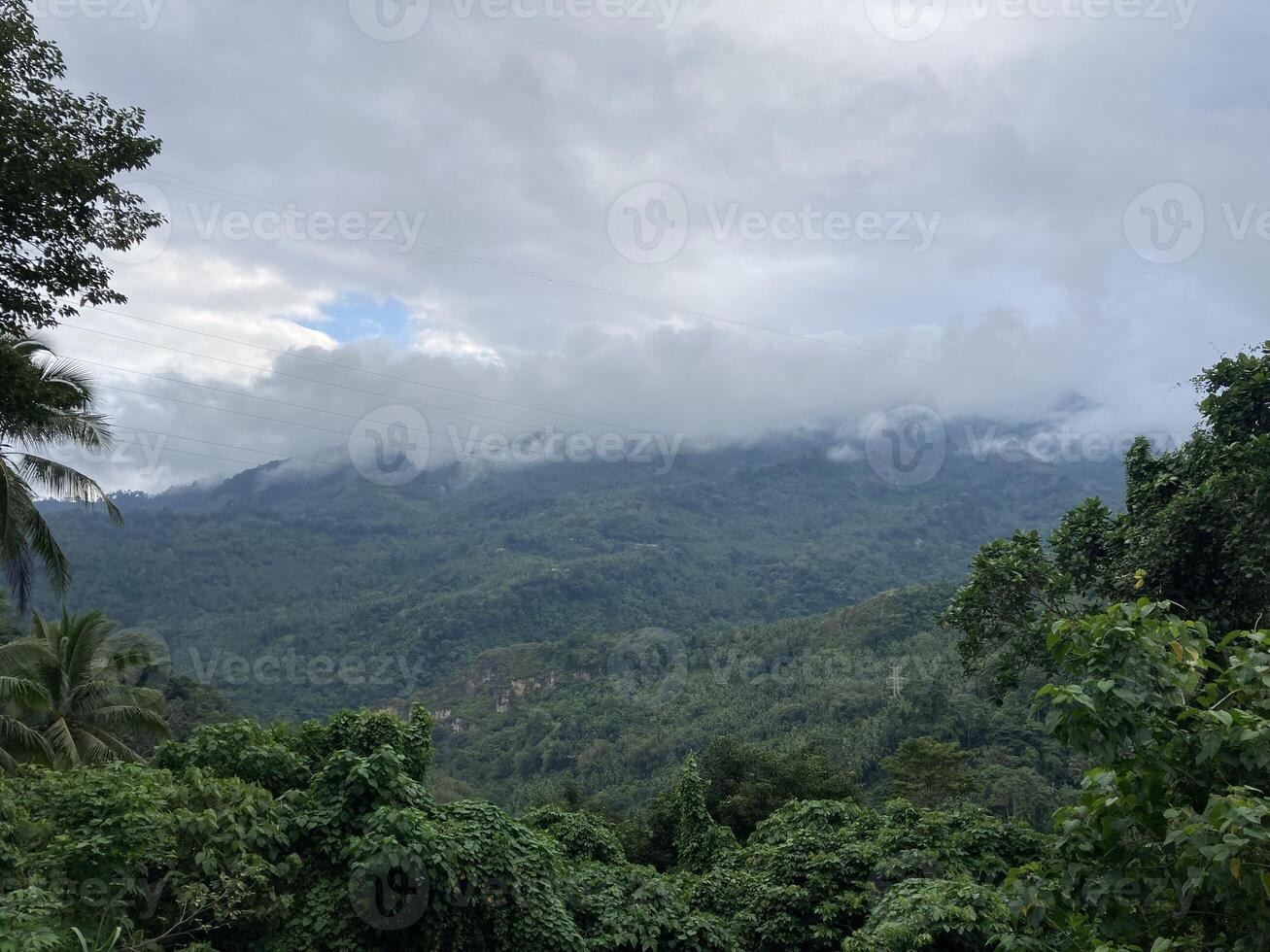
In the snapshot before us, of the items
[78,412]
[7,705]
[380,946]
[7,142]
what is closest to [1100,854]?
[380,946]

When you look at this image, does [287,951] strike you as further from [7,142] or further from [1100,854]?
[7,142]

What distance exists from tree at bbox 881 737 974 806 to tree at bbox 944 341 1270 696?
880 inches

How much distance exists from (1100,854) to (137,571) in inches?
6784

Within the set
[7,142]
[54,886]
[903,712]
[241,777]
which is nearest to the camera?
[54,886]

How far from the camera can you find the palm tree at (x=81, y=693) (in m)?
18.0

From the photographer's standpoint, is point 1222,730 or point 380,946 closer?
point 1222,730

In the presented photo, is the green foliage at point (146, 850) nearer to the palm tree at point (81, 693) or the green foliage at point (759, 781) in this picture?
the palm tree at point (81, 693)

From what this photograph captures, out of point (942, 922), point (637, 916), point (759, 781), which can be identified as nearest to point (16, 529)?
point (637, 916)

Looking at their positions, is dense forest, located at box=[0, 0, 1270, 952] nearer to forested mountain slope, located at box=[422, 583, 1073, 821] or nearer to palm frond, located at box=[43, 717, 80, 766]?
palm frond, located at box=[43, 717, 80, 766]

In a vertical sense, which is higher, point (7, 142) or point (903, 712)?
point (7, 142)

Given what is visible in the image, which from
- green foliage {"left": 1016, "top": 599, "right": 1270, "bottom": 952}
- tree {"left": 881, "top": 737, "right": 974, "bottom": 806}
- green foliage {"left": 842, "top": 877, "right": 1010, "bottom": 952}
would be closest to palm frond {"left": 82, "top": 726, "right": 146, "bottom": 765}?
green foliage {"left": 842, "top": 877, "right": 1010, "bottom": 952}

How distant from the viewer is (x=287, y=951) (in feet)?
28.5

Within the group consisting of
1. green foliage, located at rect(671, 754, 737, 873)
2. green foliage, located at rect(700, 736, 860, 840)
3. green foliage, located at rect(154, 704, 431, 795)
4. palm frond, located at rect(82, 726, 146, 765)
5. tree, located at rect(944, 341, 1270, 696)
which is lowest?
green foliage, located at rect(700, 736, 860, 840)

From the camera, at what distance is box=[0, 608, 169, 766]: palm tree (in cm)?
1805
